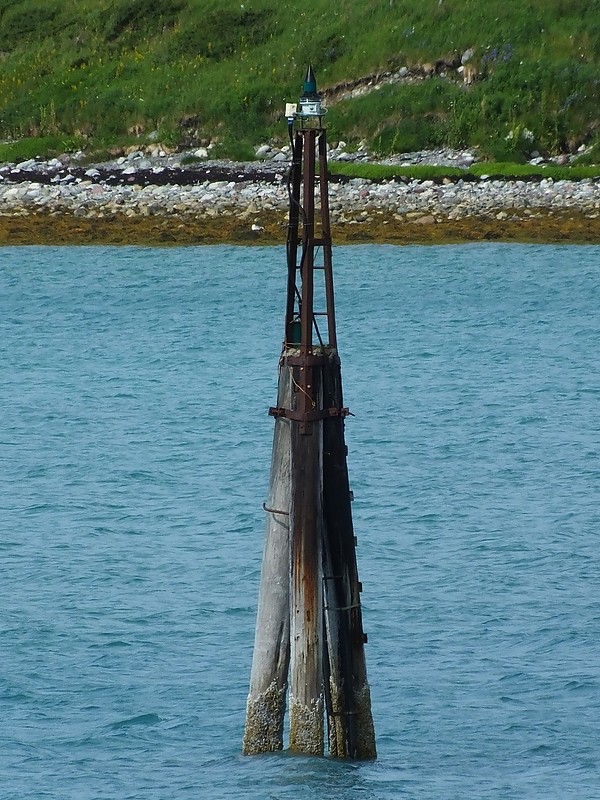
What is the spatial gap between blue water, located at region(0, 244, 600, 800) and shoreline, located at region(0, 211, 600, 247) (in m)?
6.15

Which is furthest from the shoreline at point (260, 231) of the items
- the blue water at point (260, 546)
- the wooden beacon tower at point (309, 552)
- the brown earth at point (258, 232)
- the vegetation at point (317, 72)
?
the wooden beacon tower at point (309, 552)

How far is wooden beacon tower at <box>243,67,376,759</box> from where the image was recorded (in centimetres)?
1077

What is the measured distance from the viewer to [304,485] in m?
10.8

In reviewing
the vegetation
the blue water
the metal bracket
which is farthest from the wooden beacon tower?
the vegetation

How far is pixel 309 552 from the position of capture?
10758 mm

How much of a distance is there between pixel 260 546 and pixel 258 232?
25399mm

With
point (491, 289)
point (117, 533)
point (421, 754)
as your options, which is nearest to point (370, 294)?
point (491, 289)

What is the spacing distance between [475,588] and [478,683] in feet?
8.23

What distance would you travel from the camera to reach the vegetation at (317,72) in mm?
51125

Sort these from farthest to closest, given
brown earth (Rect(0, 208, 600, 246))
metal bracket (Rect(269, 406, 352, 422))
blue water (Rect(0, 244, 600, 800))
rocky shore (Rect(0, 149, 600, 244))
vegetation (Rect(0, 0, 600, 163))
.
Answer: vegetation (Rect(0, 0, 600, 163)) < rocky shore (Rect(0, 149, 600, 244)) < brown earth (Rect(0, 208, 600, 246)) < blue water (Rect(0, 244, 600, 800)) < metal bracket (Rect(269, 406, 352, 422))

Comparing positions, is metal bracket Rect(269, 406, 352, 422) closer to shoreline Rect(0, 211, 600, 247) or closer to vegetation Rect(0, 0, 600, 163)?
shoreline Rect(0, 211, 600, 247)

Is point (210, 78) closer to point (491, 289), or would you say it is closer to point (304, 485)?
point (491, 289)

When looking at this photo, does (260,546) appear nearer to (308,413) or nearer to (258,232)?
(308,413)

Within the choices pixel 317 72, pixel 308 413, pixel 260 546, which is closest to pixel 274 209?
pixel 317 72
